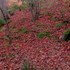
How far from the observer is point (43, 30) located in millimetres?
14227

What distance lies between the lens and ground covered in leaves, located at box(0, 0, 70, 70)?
9.07 m

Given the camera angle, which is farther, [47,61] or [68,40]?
[68,40]

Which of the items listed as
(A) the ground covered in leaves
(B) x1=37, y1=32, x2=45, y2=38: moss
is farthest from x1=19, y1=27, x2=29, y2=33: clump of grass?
(B) x1=37, y1=32, x2=45, y2=38: moss

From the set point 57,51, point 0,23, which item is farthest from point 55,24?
point 0,23

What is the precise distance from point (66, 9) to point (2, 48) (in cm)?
753

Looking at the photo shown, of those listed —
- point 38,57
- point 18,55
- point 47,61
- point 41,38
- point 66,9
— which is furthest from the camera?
point 66,9

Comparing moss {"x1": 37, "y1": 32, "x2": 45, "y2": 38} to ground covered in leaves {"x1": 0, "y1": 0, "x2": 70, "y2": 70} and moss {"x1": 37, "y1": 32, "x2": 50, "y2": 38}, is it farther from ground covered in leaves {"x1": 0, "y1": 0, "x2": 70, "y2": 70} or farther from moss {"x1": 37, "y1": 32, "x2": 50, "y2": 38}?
ground covered in leaves {"x1": 0, "y1": 0, "x2": 70, "y2": 70}

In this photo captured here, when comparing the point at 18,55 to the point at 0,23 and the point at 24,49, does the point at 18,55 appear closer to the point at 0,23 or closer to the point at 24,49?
the point at 24,49

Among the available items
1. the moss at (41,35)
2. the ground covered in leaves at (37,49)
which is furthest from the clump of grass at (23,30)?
the moss at (41,35)

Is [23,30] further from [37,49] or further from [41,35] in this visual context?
[37,49]

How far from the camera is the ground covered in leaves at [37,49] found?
9.07 m

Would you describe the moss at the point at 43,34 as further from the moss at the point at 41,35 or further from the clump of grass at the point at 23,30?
the clump of grass at the point at 23,30

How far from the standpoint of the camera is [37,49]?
1123 cm

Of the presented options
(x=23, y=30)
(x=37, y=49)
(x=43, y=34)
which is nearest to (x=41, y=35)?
(x=43, y=34)
